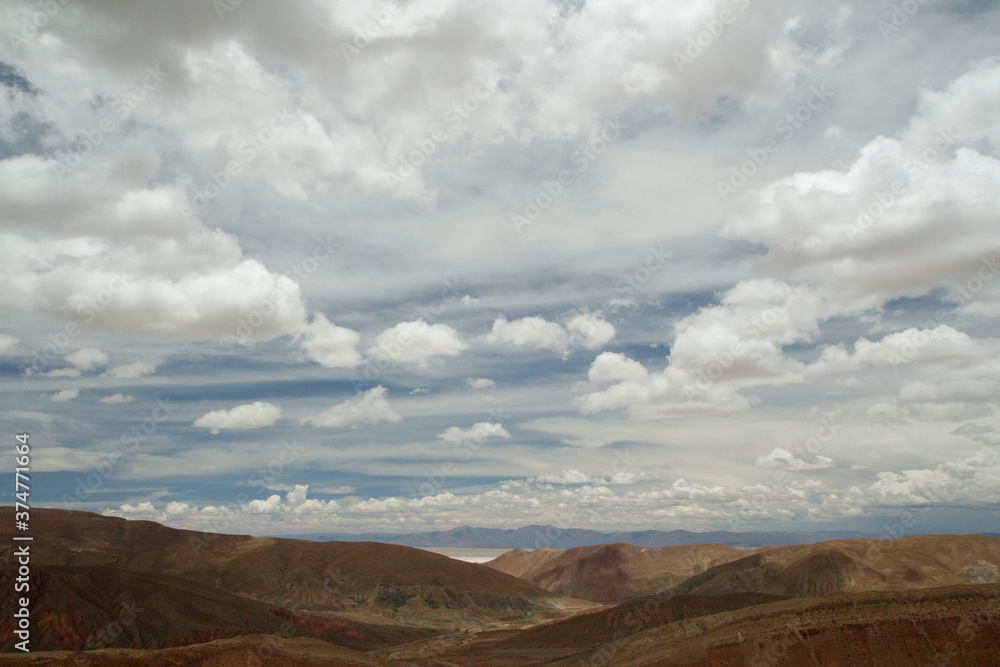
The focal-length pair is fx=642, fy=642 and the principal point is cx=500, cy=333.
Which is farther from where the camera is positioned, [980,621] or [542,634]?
[542,634]

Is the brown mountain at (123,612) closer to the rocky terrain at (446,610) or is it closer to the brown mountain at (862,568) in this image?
the rocky terrain at (446,610)

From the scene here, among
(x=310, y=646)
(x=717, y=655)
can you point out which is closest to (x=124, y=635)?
(x=310, y=646)

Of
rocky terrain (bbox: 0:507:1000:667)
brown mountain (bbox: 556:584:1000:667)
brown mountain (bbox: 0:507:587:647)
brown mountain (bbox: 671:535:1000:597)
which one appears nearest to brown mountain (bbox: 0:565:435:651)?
rocky terrain (bbox: 0:507:1000:667)

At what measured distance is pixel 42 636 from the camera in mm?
87688

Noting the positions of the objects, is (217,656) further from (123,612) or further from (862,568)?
(862,568)

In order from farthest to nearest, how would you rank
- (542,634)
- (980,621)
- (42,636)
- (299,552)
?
(299,552), (542,634), (42,636), (980,621)

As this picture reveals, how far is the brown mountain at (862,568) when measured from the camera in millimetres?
161125

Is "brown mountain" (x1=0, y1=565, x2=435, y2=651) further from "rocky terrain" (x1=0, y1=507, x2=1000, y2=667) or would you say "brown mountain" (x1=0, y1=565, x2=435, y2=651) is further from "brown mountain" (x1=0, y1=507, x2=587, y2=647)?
"brown mountain" (x1=0, y1=507, x2=587, y2=647)

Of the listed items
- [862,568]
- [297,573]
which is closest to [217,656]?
[297,573]

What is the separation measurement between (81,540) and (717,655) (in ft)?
580

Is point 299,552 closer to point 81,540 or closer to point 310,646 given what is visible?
point 81,540

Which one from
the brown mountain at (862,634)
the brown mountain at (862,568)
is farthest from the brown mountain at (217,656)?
the brown mountain at (862,568)

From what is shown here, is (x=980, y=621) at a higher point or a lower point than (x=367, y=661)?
higher

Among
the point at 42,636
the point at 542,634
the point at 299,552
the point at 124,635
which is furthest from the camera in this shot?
the point at 299,552
